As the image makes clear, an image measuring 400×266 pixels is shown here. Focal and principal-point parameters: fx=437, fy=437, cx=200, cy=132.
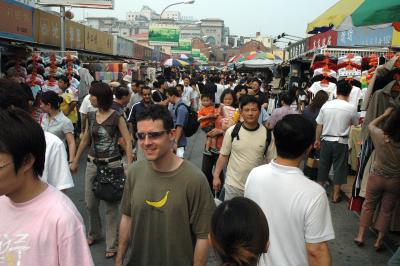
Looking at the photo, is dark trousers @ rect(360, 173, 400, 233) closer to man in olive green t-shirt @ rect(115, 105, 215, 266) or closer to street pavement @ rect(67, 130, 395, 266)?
street pavement @ rect(67, 130, 395, 266)

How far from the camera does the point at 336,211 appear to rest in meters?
6.50

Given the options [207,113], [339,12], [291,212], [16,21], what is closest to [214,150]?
[207,113]

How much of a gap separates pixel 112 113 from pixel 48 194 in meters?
2.98

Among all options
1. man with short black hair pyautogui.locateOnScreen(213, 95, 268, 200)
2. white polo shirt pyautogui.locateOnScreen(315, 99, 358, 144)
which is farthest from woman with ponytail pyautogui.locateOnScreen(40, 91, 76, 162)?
white polo shirt pyautogui.locateOnScreen(315, 99, 358, 144)

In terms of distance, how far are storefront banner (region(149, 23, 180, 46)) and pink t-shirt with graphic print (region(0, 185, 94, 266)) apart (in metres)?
41.2

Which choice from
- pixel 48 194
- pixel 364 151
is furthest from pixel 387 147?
pixel 48 194

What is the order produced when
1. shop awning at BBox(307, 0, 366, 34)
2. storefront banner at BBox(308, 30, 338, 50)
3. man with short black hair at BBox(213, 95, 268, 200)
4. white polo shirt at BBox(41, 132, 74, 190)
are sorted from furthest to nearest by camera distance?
storefront banner at BBox(308, 30, 338, 50) < shop awning at BBox(307, 0, 366, 34) < man with short black hair at BBox(213, 95, 268, 200) < white polo shirt at BBox(41, 132, 74, 190)

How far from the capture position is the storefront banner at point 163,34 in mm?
42094

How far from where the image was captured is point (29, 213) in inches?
69.3

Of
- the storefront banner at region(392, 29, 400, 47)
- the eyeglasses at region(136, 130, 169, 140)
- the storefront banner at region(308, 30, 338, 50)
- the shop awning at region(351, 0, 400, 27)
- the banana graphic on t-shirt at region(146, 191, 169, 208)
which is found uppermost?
the storefront banner at region(308, 30, 338, 50)

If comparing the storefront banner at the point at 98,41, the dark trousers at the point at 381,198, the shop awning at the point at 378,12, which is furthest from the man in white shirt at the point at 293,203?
the storefront banner at the point at 98,41

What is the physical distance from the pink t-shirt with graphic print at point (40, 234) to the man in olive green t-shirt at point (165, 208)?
34.9 inches

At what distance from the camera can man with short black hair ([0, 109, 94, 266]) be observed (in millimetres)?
1717

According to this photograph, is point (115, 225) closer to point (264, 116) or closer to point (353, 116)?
point (264, 116)
